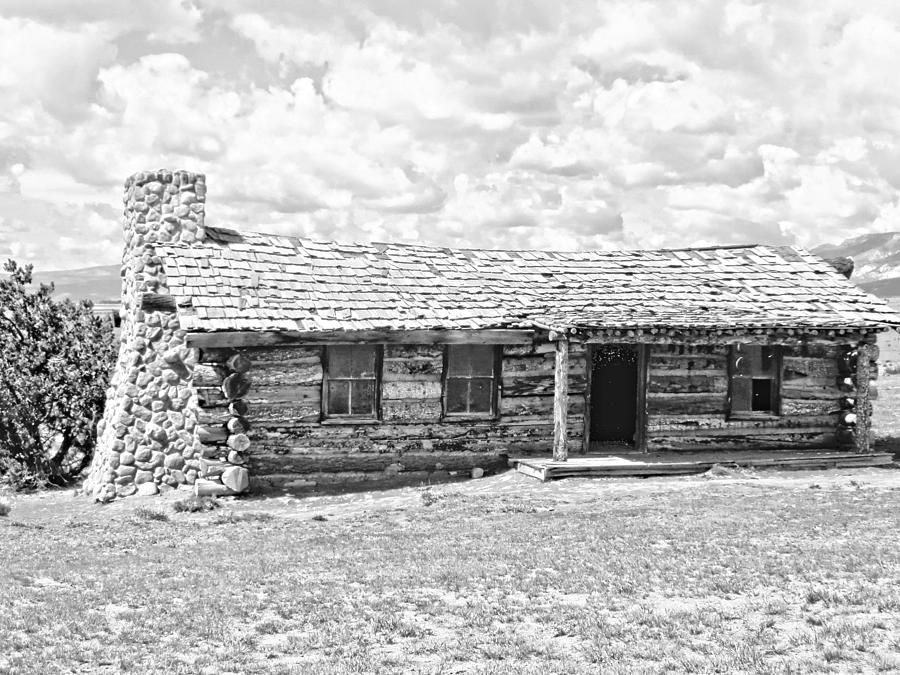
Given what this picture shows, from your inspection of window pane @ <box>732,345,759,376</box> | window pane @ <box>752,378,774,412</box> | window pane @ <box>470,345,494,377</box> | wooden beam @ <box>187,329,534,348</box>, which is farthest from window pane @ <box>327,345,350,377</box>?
window pane @ <box>752,378,774,412</box>

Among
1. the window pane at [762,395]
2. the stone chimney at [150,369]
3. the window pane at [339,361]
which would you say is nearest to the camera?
the window pane at [339,361]

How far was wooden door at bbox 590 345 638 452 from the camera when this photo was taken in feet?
67.9

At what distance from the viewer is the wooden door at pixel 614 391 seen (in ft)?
67.9

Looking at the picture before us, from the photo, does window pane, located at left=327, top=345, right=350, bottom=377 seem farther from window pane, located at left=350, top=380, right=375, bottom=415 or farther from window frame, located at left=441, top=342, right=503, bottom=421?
window frame, located at left=441, top=342, right=503, bottom=421

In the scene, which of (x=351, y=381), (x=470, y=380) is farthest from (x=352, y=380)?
(x=470, y=380)

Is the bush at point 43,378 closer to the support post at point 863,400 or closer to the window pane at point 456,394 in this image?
the window pane at point 456,394

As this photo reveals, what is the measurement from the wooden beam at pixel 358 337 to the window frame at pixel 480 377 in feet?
1.40

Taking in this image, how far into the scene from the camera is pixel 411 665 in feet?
23.8

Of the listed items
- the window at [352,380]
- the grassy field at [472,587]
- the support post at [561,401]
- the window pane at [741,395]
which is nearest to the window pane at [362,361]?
the window at [352,380]

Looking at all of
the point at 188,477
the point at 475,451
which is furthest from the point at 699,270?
the point at 188,477

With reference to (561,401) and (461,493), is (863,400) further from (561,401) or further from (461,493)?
(461,493)

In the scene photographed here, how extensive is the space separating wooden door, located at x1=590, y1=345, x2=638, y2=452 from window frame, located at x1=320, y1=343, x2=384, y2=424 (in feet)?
18.1

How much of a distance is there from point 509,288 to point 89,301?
377 inches

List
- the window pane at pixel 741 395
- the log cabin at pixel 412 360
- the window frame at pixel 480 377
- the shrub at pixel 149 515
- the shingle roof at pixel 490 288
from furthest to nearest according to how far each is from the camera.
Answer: the window pane at pixel 741 395 → the window frame at pixel 480 377 → the shingle roof at pixel 490 288 → the log cabin at pixel 412 360 → the shrub at pixel 149 515
